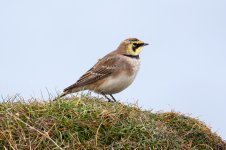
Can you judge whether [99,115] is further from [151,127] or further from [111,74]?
[111,74]

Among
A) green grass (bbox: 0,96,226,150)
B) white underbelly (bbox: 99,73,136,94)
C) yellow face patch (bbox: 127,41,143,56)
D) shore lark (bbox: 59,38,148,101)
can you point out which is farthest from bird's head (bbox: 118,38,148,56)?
green grass (bbox: 0,96,226,150)

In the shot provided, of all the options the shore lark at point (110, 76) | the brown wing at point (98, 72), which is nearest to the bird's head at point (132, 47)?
the shore lark at point (110, 76)

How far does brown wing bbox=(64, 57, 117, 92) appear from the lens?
15.3 m

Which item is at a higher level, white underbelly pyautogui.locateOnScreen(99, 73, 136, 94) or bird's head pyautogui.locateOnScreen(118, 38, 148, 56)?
bird's head pyautogui.locateOnScreen(118, 38, 148, 56)

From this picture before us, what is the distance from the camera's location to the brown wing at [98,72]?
1534 centimetres

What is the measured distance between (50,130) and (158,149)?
176 cm

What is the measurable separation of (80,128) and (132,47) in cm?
650

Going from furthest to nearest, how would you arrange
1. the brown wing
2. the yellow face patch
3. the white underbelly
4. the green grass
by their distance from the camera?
the yellow face patch < the brown wing < the white underbelly < the green grass

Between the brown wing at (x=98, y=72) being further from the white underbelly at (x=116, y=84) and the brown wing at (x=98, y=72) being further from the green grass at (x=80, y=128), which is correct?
the green grass at (x=80, y=128)

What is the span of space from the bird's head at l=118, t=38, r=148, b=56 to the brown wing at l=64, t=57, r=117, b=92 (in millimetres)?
507

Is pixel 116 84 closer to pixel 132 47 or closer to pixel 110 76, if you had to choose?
pixel 110 76

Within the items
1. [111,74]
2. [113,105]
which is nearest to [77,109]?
[113,105]

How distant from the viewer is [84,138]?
9.86 metres

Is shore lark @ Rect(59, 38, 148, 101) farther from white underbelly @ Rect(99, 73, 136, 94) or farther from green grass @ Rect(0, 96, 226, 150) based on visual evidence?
green grass @ Rect(0, 96, 226, 150)
